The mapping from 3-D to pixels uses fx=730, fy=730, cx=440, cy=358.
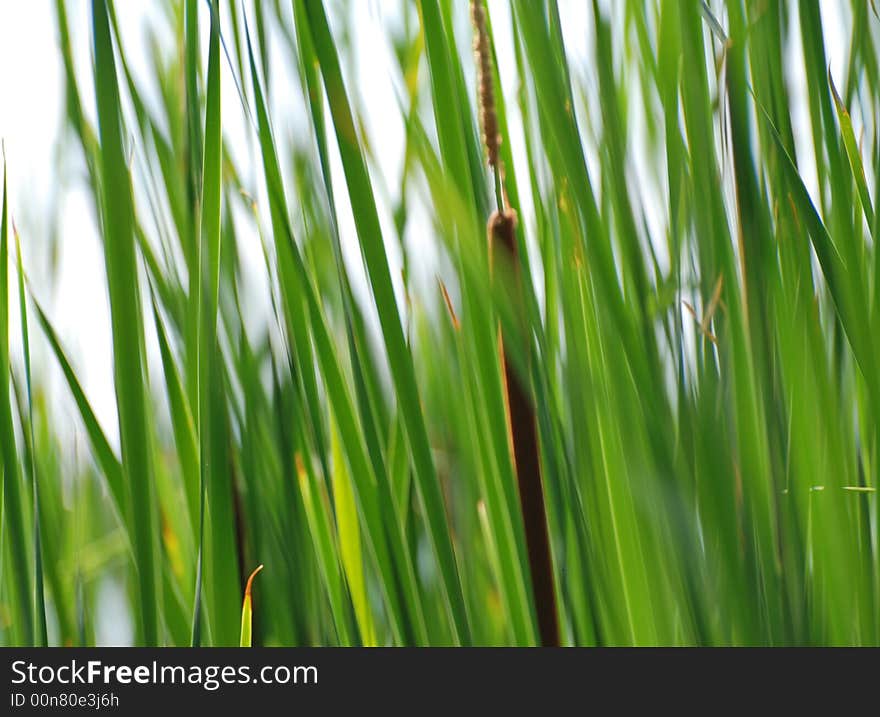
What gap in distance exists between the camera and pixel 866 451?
427 mm

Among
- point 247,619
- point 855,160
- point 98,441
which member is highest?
point 855,160

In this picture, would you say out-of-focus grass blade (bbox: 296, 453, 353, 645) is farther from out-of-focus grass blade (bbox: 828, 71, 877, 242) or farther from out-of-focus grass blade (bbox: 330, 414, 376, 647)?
out-of-focus grass blade (bbox: 828, 71, 877, 242)

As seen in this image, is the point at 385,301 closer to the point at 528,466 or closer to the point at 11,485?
the point at 528,466

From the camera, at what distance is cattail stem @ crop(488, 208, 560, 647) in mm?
321

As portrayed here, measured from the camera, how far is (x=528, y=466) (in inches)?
12.8

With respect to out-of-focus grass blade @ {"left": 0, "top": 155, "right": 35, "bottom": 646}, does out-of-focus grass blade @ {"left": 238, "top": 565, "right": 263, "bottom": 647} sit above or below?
below

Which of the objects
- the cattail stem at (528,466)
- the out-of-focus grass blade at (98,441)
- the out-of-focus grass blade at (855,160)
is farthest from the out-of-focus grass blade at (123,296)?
the out-of-focus grass blade at (855,160)

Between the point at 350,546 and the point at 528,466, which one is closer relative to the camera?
the point at 528,466

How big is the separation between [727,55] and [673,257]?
0.37ft

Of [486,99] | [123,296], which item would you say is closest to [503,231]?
[486,99]

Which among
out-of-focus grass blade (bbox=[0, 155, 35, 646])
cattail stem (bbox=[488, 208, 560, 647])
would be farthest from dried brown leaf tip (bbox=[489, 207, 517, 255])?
out-of-focus grass blade (bbox=[0, 155, 35, 646])

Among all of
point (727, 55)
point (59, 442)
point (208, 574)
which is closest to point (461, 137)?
point (727, 55)

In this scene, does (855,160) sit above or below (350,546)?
above
